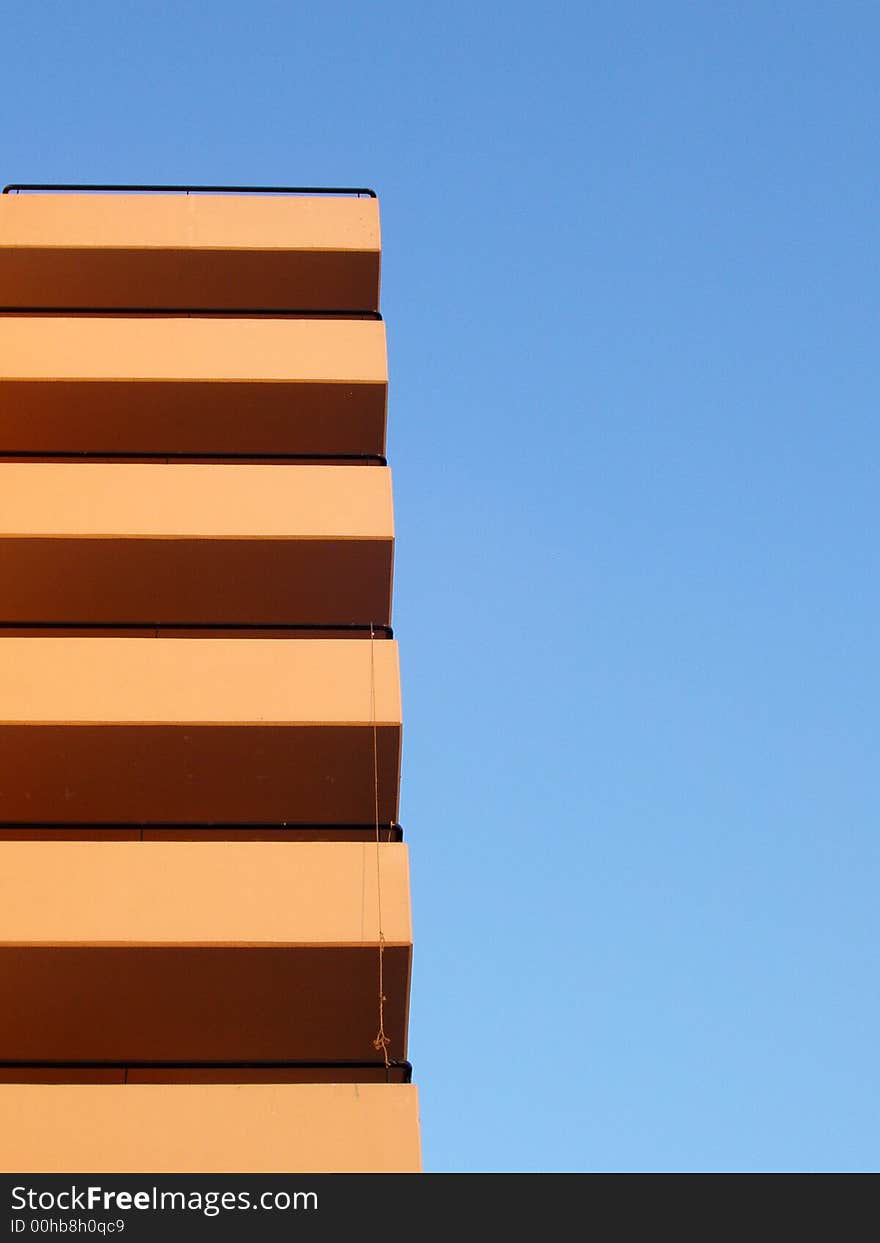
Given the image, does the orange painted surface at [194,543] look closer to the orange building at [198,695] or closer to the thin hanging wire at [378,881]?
the orange building at [198,695]

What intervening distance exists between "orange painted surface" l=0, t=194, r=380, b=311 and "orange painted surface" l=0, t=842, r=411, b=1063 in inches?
260

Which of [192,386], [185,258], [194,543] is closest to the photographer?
[194,543]

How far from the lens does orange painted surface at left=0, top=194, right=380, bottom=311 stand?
48.9ft

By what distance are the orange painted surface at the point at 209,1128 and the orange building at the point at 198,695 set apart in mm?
16

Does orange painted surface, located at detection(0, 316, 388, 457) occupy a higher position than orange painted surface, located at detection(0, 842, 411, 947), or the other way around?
orange painted surface, located at detection(0, 316, 388, 457)

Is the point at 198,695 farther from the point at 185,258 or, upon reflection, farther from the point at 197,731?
the point at 185,258

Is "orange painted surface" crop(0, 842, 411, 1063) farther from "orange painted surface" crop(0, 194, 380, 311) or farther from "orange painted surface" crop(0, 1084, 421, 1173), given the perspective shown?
"orange painted surface" crop(0, 194, 380, 311)

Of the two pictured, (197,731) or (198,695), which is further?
(198,695)

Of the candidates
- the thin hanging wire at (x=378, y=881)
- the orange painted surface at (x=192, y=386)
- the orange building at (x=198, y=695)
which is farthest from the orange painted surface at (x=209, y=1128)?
the orange painted surface at (x=192, y=386)

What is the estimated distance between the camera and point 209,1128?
8906mm

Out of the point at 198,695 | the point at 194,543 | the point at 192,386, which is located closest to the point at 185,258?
the point at 192,386

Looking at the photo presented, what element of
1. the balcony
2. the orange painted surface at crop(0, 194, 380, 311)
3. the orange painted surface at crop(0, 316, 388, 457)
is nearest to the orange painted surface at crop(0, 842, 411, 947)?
the balcony

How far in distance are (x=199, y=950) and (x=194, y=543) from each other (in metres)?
3.81
